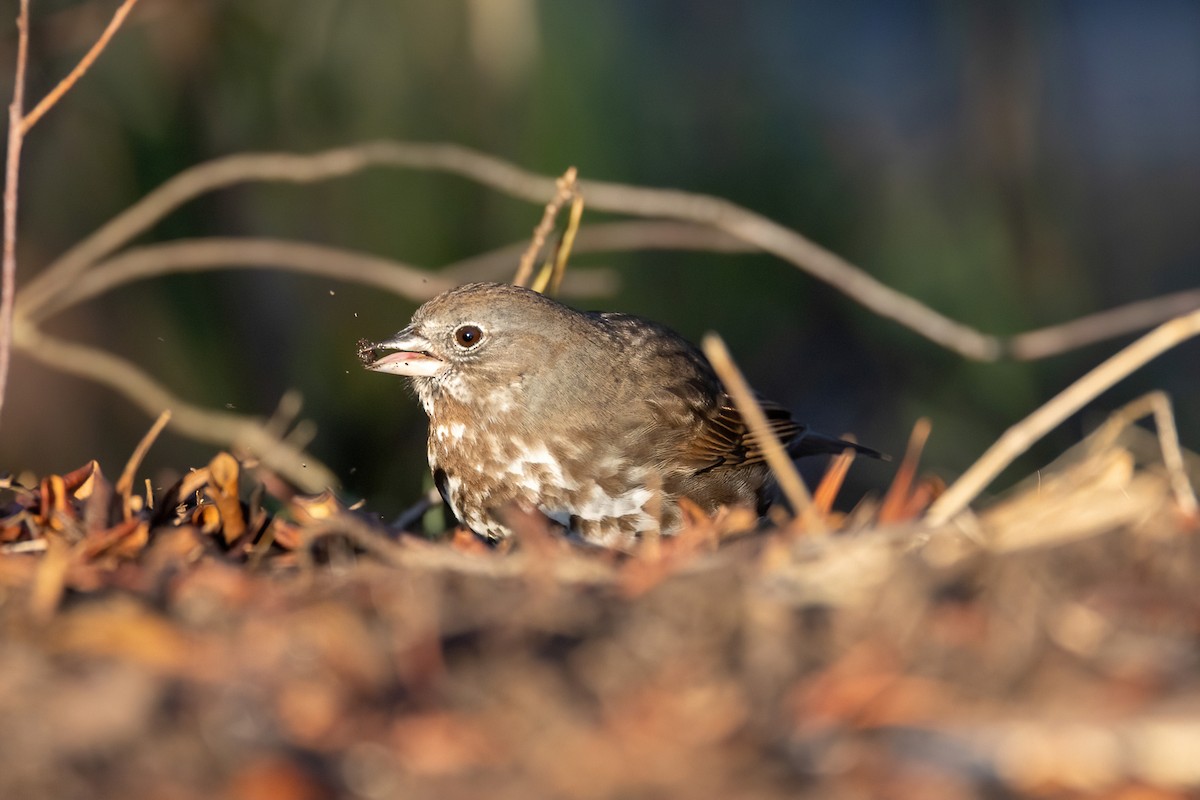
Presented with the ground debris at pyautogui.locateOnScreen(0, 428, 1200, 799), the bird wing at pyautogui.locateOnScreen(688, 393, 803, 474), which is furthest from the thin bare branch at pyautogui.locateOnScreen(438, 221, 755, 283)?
the ground debris at pyautogui.locateOnScreen(0, 428, 1200, 799)

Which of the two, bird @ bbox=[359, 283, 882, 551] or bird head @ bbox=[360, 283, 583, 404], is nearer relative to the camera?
bird @ bbox=[359, 283, 882, 551]

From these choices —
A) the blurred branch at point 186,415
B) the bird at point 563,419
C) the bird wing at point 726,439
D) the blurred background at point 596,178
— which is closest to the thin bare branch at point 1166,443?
the bird at point 563,419

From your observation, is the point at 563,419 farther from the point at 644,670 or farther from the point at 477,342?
the point at 644,670

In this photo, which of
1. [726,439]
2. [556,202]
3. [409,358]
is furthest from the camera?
[726,439]

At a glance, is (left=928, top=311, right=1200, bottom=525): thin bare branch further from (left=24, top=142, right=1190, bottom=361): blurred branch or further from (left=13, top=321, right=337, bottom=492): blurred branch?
(left=13, top=321, right=337, bottom=492): blurred branch

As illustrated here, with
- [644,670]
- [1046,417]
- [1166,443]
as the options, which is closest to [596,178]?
[1166,443]

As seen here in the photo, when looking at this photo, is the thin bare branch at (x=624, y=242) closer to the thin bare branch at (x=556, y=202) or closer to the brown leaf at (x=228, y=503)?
the thin bare branch at (x=556, y=202)

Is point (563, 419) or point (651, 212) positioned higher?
point (651, 212)
